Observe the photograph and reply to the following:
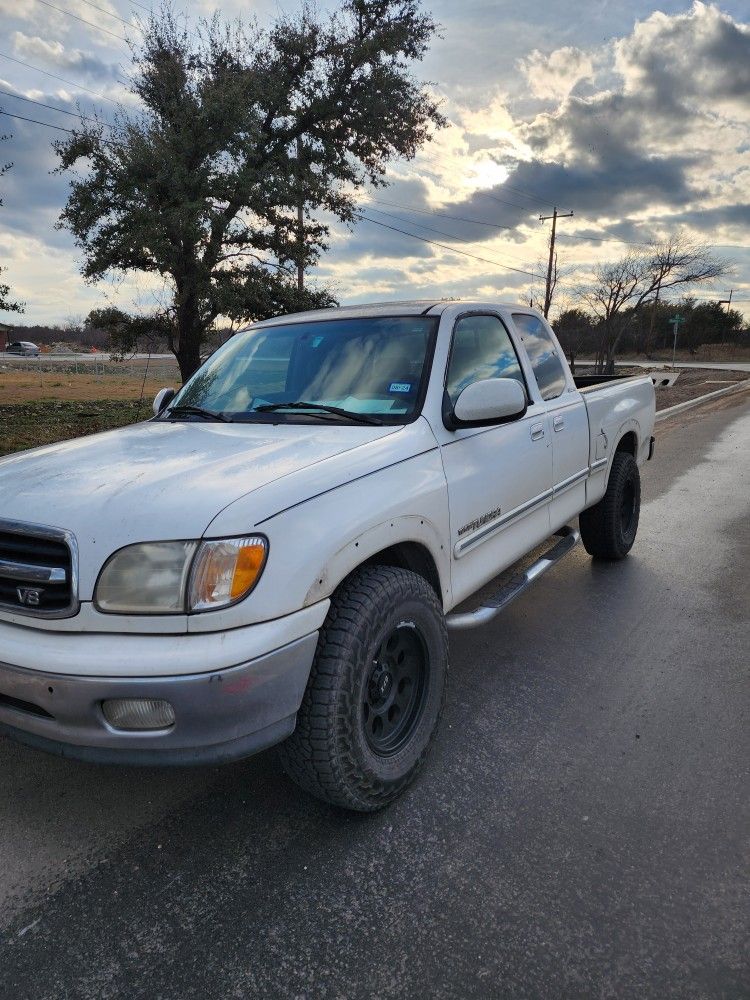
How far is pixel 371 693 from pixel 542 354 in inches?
101

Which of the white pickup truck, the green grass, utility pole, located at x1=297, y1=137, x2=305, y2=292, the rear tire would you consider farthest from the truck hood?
utility pole, located at x1=297, y1=137, x2=305, y2=292

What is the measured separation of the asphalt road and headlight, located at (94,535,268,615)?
90cm

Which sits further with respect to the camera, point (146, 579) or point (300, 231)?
point (300, 231)

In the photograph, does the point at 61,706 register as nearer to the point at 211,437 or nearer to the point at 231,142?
the point at 211,437

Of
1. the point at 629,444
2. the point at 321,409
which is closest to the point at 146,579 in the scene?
the point at 321,409

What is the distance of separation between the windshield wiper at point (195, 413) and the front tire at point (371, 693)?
3.90 feet

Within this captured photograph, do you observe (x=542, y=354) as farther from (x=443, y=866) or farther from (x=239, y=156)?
(x=239, y=156)

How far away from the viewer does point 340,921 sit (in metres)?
2.01

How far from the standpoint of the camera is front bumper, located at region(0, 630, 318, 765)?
6.23 feet

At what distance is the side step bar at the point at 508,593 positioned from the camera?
3.07 m

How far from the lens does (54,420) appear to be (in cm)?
1527

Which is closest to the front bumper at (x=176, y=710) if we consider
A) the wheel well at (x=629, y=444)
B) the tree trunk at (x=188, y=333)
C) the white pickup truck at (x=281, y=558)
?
the white pickup truck at (x=281, y=558)

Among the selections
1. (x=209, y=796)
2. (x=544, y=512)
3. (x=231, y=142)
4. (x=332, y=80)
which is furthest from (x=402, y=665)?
(x=332, y=80)

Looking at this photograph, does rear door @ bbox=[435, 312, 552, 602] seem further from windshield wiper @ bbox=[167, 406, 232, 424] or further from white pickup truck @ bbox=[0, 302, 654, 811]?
windshield wiper @ bbox=[167, 406, 232, 424]
